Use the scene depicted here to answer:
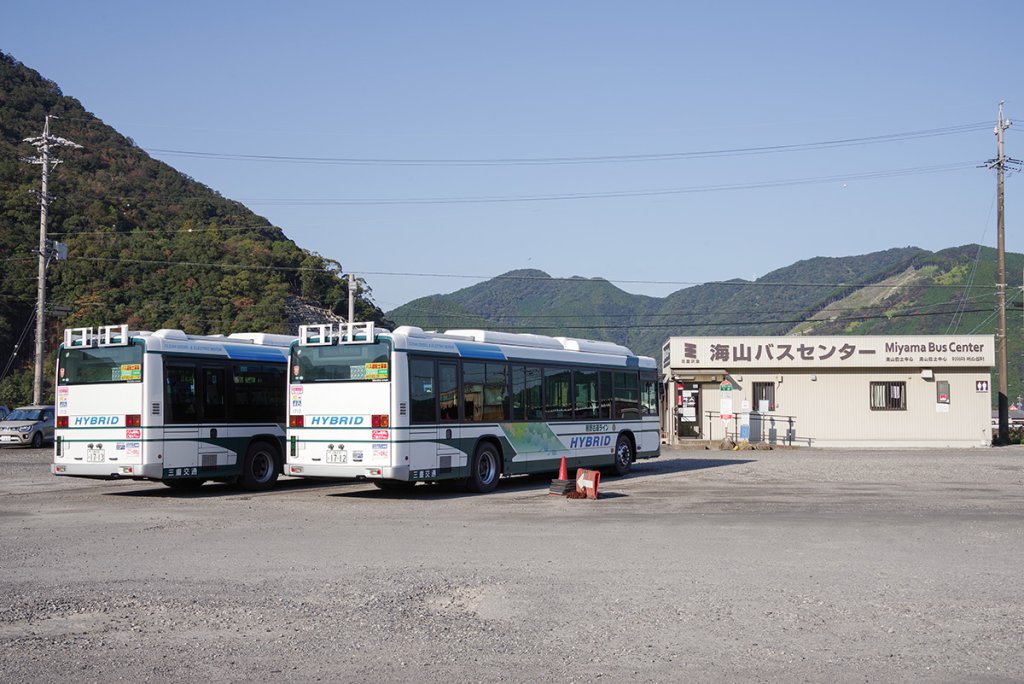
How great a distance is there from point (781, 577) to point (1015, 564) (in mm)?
2817

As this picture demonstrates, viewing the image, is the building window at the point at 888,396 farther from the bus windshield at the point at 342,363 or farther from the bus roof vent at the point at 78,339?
the bus roof vent at the point at 78,339

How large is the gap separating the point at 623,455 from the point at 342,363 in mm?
8731

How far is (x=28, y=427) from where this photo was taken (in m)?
37.1

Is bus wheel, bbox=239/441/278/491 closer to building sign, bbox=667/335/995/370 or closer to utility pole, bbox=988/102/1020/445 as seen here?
building sign, bbox=667/335/995/370

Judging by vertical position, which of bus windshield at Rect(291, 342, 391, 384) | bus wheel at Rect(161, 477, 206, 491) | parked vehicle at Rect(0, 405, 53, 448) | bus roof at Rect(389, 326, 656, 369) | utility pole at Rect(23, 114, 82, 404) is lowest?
bus wheel at Rect(161, 477, 206, 491)

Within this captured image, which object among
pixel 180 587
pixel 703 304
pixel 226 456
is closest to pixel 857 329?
pixel 703 304

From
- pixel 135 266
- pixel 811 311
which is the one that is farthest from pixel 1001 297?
pixel 811 311

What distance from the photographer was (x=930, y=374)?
40594 millimetres

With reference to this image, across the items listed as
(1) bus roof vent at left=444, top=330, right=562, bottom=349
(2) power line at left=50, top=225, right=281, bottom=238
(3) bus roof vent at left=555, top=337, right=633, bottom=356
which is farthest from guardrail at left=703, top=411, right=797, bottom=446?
(2) power line at left=50, top=225, right=281, bottom=238

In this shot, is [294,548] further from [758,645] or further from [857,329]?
[857,329]

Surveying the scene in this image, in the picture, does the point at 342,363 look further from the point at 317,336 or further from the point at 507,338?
the point at 507,338

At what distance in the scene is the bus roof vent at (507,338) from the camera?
67.7 feet

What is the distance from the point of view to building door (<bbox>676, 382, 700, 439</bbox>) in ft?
136

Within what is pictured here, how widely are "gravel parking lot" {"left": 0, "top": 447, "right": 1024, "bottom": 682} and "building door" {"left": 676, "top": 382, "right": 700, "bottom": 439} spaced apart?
2291 cm
